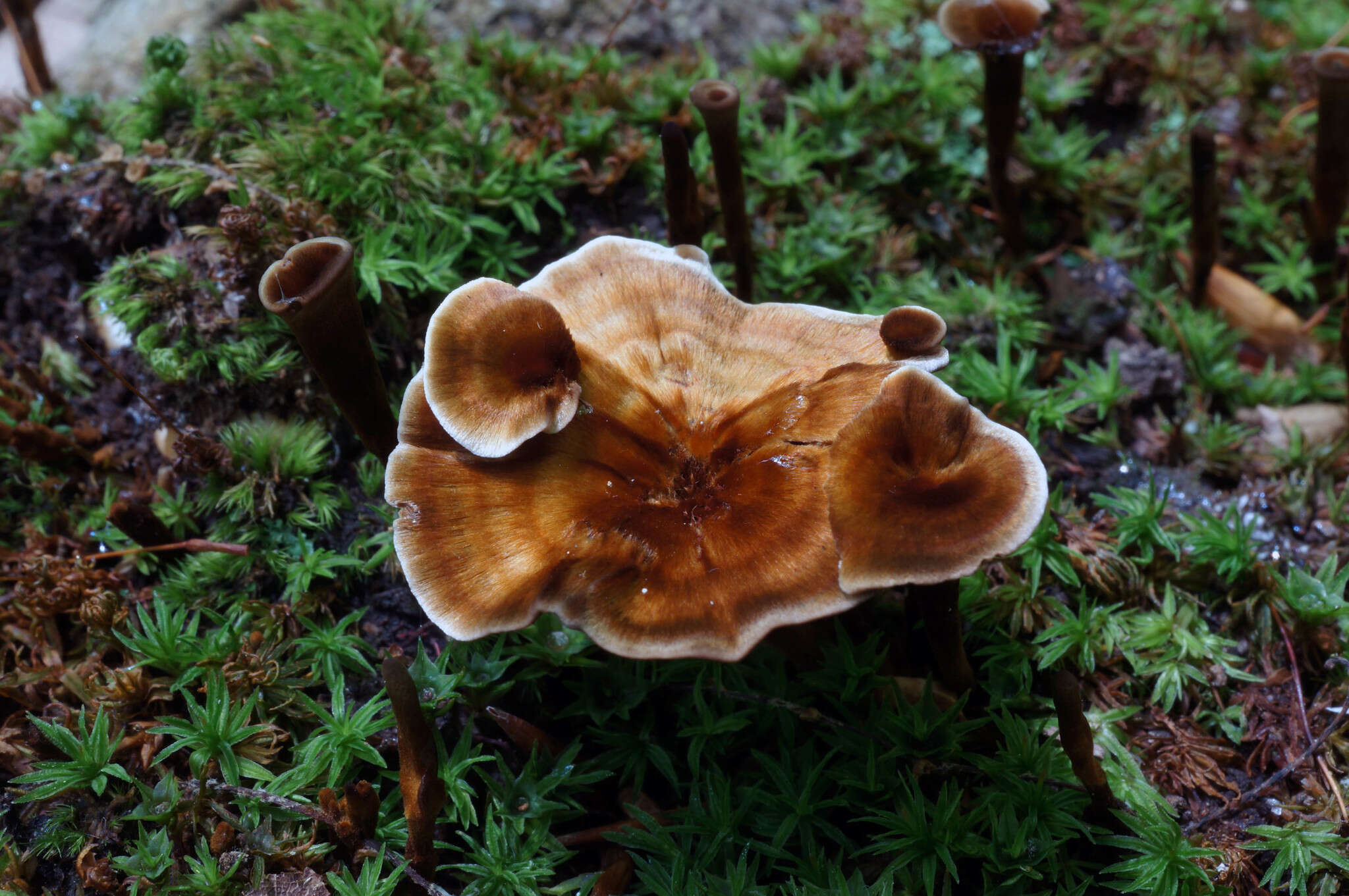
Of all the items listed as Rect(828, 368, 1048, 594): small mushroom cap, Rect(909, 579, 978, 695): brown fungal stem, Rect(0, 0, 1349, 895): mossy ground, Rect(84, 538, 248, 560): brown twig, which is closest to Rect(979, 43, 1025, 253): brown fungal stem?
Rect(0, 0, 1349, 895): mossy ground

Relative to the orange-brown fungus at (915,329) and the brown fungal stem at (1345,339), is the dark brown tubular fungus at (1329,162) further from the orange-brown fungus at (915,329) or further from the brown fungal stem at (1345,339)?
the orange-brown fungus at (915,329)

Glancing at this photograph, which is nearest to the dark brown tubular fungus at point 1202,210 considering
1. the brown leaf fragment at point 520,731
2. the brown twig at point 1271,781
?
the brown twig at point 1271,781

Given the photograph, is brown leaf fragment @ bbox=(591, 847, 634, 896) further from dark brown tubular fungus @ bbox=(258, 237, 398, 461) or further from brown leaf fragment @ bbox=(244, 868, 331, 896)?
dark brown tubular fungus @ bbox=(258, 237, 398, 461)

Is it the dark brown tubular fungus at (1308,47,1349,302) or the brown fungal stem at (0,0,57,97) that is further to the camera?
the brown fungal stem at (0,0,57,97)

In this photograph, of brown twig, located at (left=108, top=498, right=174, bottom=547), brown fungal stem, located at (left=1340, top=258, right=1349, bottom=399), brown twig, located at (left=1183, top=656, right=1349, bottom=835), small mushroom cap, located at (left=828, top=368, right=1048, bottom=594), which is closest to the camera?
small mushroom cap, located at (left=828, top=368, right=1048, bottom=594)

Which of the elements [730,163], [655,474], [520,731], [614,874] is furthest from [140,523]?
[730,163]

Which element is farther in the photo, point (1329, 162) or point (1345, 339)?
point (1329, 162)

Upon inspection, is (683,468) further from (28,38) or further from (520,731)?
(28,38)
